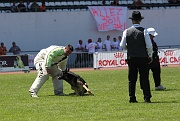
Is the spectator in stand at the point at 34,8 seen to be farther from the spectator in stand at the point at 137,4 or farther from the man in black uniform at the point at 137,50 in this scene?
the man in black uniform at the point at 137,50

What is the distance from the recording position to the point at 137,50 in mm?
14375

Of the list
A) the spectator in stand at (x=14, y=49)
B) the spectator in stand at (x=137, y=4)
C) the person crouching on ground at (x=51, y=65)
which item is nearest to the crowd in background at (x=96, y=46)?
the spectator in stand at (x=137, y=4)

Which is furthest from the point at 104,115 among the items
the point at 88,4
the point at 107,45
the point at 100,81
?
the point at 88,4

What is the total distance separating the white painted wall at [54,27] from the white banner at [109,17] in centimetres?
37

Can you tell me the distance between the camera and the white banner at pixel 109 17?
38.7 meters

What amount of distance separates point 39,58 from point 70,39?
68.8 feet

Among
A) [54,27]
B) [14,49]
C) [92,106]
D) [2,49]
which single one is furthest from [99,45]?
[92,106]

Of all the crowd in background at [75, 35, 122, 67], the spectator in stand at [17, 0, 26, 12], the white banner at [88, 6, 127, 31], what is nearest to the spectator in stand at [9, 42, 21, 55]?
the spectator in stand at [17, 0, 26, 12]

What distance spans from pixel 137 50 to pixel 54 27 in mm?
24189

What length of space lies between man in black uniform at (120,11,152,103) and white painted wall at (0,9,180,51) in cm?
2344

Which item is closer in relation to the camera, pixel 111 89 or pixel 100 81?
pixel 111 89

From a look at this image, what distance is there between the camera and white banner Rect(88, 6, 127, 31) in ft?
127

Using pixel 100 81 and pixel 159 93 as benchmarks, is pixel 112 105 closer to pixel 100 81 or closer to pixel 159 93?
pixel 159 93

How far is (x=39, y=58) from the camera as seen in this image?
690 inches
